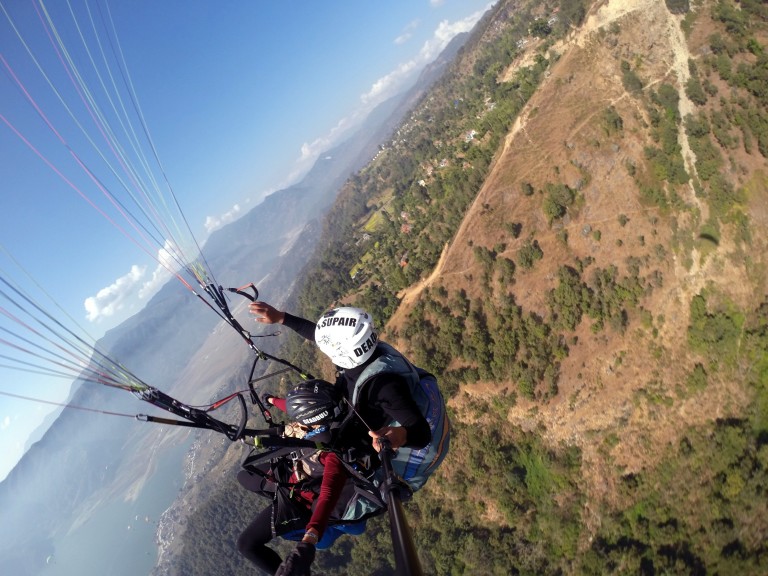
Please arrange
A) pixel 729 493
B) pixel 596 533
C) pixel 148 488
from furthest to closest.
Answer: pixel 148 488, pixel 596 533, pixel 729 493

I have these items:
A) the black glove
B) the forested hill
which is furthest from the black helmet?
the forested hill

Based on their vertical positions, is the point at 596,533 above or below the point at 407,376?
below

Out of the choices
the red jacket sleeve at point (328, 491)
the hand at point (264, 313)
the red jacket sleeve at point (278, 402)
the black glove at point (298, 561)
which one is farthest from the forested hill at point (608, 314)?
the black glove at point (298, 561)

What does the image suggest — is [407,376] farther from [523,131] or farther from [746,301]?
[523,131]

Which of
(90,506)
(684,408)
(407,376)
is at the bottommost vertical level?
(90,506)

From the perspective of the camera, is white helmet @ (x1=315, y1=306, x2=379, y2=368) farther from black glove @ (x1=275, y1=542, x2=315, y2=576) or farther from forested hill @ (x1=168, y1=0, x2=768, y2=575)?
forested hill @ (x1=168, y1=0, x2=768, y2=575)

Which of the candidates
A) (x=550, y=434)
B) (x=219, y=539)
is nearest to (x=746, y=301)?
(x=550, y=434)
